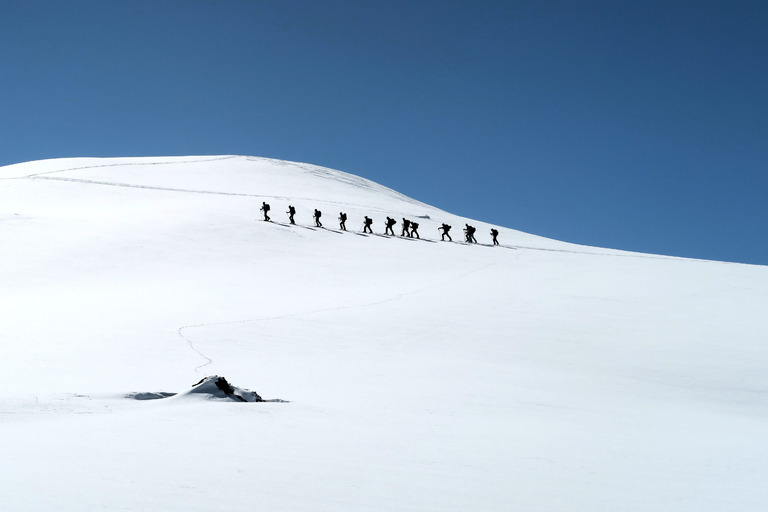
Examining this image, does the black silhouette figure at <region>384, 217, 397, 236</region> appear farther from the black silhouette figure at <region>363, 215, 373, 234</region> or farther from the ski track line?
the ski track line

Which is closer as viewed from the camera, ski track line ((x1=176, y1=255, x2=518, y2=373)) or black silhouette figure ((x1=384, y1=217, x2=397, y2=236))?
ski track line ((x1=176, y1=255, x2=518, y2=373))

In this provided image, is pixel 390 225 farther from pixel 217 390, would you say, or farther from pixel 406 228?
pixel 217 390

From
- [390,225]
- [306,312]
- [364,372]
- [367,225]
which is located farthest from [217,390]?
[390,225]

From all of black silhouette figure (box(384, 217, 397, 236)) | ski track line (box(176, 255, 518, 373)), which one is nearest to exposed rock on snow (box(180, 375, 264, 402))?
ski track line (box(176, 255, 518, 373))

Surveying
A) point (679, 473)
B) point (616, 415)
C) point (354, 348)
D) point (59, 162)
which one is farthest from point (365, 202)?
point (679, 473)

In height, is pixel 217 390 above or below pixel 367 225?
below

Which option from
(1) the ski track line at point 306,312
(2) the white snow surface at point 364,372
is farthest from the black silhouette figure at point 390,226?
(1) the ski track line at point 306,312

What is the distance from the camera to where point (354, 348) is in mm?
13023

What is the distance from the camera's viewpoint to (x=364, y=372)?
11.0m

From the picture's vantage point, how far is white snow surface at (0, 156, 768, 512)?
5.36 meters

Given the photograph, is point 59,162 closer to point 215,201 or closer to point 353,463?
point 215,201

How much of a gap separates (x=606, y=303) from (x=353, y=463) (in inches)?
557

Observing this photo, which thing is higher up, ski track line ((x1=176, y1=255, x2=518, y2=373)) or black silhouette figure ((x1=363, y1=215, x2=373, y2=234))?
black silhouette figure ((x1=363, y1=215, x2=373, y2=234))

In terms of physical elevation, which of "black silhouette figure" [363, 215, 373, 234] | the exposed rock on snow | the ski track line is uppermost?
"black silhouette figure" [363, 215, 373, 234]
